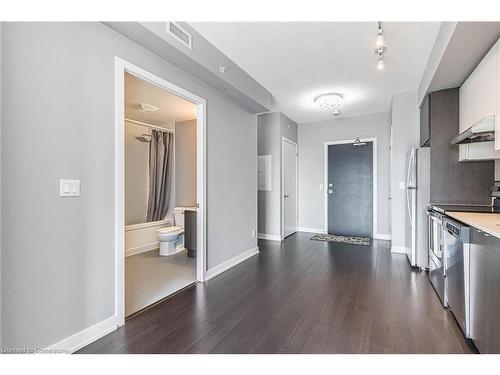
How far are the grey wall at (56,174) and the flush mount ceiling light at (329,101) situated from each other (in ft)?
9.33

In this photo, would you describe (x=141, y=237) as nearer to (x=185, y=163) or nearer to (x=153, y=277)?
(x=153, y=277)

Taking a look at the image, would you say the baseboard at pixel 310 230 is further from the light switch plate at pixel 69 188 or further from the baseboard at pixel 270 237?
the light switch plate at pixel 69 188

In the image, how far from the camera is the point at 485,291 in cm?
150

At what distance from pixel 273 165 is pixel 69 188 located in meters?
3.82

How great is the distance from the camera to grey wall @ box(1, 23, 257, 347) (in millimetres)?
1389

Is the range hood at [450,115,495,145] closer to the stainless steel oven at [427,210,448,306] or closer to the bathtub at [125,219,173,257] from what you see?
the stainless steel oven at [427,210,448,306]

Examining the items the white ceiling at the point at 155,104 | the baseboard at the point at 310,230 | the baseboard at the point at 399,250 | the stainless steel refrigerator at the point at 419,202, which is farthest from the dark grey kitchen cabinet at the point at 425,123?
the white ceiling at the point at 155,104

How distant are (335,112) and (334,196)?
5.89 ft

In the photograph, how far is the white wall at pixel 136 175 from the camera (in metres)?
4.60

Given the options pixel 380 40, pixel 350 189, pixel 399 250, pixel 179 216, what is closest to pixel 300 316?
pixel 380 40

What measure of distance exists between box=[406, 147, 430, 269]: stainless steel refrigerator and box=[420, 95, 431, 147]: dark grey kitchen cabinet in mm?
208

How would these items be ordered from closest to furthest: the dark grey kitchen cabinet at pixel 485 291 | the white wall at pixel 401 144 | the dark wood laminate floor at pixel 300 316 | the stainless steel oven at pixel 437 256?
the dark grey kitchen cabinet at pixel 485 291, the dark wood laminate floor at pixel 300 316, the stainless steel oven at pixel 437 256, the white wall at pixel 401 144

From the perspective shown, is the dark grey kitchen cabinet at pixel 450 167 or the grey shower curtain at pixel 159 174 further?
the grey shower curtain at pixel 159 174
